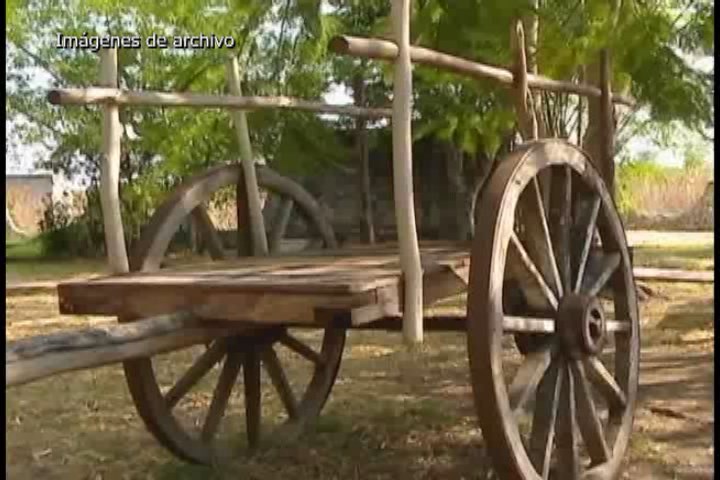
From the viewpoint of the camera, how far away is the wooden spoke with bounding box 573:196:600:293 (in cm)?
364

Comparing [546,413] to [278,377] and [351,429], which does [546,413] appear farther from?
[351,429]

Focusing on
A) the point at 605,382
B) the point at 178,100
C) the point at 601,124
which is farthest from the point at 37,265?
the point at 605,382

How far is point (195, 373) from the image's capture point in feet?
13.4

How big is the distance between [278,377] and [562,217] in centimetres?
157

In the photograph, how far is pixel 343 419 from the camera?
5.21m

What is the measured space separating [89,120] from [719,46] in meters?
13.3

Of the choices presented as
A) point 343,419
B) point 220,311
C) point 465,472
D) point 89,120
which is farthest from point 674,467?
point 89,120

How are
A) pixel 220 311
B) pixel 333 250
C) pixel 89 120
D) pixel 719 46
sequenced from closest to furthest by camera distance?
pixel 220 311 < pixel 719 46 < pixel 333 250 < pixel 89 120

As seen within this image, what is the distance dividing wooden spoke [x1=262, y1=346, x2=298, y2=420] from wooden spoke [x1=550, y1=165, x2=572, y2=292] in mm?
1450

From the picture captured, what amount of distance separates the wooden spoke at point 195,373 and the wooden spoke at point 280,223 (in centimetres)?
64

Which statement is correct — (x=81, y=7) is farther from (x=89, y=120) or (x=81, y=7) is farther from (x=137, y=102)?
(x=137, y=102)

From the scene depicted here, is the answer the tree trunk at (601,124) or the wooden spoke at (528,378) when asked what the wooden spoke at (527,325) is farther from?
the tree trunk at (601,124)

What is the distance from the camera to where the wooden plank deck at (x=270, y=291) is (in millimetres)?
2807

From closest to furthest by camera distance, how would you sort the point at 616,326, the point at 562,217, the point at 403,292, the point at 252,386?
the point at 403,292 → the point at 562,217 → the point at 616,326 → the point at 252,386
